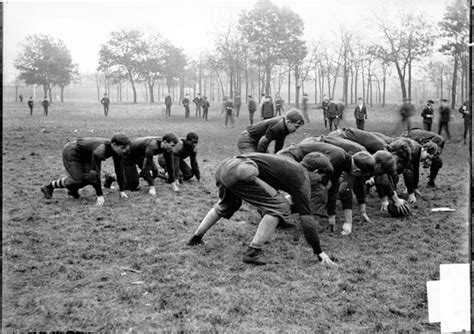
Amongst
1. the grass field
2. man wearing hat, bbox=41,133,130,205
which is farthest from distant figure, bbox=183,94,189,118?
man wearing hat, bbox=41,133,130,205

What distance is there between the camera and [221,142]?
14.3ft

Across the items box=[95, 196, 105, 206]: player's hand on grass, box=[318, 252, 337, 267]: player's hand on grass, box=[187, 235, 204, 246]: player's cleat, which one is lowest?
box=[318, 252, 337, 267]: player's hand on grass

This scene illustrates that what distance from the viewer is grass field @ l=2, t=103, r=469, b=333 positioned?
2635mm

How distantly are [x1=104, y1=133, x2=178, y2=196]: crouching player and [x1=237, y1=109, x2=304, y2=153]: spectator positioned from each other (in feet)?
2.50

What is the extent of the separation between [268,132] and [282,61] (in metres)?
0.88

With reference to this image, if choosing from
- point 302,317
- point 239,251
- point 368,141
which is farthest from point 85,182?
point 368,141

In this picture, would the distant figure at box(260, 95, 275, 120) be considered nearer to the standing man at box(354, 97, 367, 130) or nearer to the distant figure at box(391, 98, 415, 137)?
the standing man at box(354, 97, 367, 130)

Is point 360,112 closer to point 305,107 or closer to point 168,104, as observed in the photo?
point 305,107

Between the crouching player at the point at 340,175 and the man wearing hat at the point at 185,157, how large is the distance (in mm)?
931

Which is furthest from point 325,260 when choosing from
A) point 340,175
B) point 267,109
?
point 267,109

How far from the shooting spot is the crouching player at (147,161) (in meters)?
4.30

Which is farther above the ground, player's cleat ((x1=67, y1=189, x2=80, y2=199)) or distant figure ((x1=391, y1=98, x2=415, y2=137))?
distant figure ((x1=391, y1=98, x2=415, y2=137))

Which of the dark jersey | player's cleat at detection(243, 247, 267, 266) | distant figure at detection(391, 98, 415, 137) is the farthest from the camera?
the dark jersey

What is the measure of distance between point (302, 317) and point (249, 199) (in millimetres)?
978
